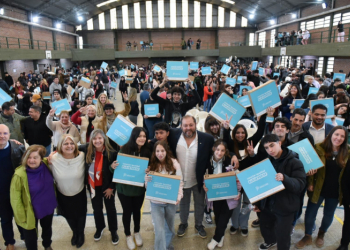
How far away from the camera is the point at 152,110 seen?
17.9 feet

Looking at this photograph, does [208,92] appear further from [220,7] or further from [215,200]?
[220,7]

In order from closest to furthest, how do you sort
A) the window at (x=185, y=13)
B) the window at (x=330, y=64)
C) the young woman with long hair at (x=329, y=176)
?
the young woman with long hair at (x=329, y=176) → the window at (x=330, y=64) → the window at (x=185, y=13)

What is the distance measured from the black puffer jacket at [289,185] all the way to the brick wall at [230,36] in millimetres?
32024

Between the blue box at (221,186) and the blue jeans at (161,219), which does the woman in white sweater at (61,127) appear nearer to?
the blue jeans at (161,219)

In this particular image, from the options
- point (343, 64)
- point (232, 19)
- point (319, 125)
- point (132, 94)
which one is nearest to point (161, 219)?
point (319, 125)

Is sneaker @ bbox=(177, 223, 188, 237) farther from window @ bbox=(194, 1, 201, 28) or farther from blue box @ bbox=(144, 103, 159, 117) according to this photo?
window @ bbox=(194, 1, 201, 28)

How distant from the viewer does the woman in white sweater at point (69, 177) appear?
307 cm

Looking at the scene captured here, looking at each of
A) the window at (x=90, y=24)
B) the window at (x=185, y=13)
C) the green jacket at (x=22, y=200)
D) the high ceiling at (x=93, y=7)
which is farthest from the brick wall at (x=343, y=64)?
the window at (x=90, y=24)

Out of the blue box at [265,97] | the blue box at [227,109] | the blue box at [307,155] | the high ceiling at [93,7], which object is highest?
the high ceiling at [93,7]

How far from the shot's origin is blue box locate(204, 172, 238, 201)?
9.92 feet

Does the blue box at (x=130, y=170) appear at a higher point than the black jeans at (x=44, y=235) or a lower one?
higher

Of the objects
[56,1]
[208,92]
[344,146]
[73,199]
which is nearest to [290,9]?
[208,92]

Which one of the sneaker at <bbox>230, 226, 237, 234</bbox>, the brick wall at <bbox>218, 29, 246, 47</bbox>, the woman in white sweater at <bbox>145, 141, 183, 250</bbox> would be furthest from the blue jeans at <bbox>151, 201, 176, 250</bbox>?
the brick wall at <bbox>218, 29, 246, 47</bbox>

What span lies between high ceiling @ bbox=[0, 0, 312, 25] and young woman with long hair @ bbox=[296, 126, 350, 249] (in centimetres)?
2231
